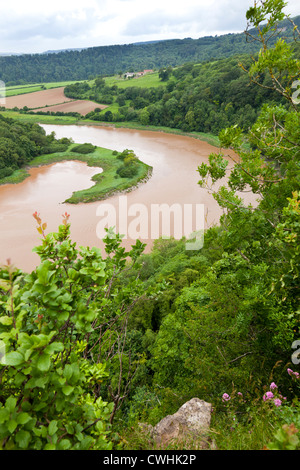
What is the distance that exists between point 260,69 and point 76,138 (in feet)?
147

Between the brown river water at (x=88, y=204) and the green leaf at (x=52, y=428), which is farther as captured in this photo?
the brown river water at (x=88, y=204)

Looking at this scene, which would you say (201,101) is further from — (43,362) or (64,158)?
(43,362)

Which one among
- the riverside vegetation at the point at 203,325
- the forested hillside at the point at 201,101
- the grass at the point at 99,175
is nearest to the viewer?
the riverside vegetation at the point at 203,325

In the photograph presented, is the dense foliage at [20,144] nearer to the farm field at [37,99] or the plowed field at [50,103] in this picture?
the plowed field at [50,103]

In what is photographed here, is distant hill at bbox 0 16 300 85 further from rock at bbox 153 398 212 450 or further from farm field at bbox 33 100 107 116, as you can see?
rock at bbox 153 398 212 450

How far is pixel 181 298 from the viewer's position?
700cm

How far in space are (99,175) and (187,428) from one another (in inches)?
1066

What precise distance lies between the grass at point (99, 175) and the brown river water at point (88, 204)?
679 millimetres

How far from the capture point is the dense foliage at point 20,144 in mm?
29819

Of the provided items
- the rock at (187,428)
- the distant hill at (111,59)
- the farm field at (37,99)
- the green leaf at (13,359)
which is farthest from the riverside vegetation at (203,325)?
the distant hill at (111,59)

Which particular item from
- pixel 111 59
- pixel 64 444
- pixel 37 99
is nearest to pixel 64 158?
pixel 64 444

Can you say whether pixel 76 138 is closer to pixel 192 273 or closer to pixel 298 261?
pixel 192 273

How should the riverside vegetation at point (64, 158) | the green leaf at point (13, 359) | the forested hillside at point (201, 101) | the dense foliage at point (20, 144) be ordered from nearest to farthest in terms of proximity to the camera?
1. the green leaf at point (13, 359)
2. the riverside vegetation at point (64, 158)
3. the dense foliage at point (20, 144)
4. the forested hillside at point (201, 101)

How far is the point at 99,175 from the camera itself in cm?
2792
